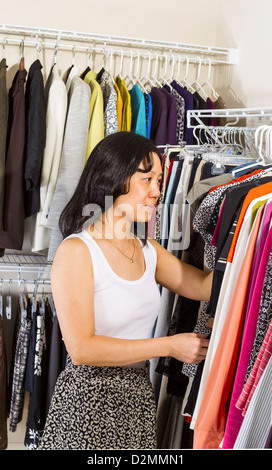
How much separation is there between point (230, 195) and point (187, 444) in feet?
3.05

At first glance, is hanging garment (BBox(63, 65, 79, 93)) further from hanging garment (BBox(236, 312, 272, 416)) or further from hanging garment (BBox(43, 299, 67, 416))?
hanging garment (BBox(236, 312, 272, 416))

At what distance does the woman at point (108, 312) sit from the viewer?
1278 mm

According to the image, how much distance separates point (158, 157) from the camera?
1409 millimetres

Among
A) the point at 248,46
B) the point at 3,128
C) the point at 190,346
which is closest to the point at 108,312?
the point at 190,346

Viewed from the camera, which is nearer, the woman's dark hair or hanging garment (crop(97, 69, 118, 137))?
the woman's dark hair

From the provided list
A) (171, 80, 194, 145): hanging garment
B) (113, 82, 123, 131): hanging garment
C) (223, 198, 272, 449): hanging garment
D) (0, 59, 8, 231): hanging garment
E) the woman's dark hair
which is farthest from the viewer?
(171, 80, 194, 145): hanging garment

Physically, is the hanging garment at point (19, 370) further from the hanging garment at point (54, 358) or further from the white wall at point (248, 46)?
the white wall at point (248, 46)

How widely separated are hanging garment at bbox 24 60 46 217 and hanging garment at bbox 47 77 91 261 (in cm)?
10

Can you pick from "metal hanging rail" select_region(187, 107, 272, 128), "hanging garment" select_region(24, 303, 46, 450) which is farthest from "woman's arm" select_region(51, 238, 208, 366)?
"hanging garment" select_region(24, 303, 46, 450)

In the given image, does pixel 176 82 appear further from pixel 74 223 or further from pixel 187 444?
pixel 187 444

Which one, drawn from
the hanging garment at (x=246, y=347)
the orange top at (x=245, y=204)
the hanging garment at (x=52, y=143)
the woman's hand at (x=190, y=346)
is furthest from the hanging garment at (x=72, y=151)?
the hanging garment at (x=246, y=347)

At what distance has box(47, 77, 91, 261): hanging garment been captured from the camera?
2.31m

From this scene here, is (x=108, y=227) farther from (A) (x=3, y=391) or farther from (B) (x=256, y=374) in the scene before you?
(A) (x=3, y=391)

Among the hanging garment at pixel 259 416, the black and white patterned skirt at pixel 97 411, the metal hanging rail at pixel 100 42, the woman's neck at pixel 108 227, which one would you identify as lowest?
the black and white patterned skirt at pixel 97 411
